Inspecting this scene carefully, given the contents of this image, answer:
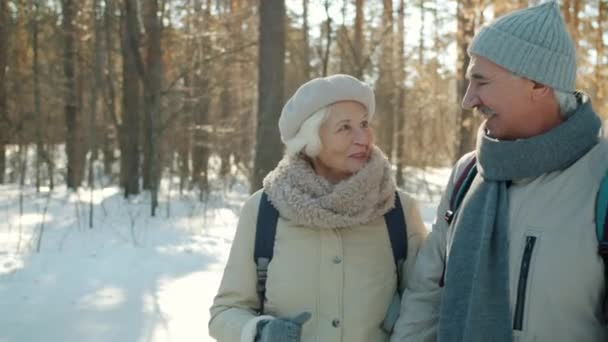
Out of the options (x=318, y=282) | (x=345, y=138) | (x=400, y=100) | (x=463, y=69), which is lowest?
(x=318, y=282)

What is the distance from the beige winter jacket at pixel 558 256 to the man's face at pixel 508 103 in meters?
0.16

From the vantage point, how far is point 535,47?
1892 millimetres

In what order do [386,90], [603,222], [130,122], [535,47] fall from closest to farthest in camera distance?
[603,222] → [535,47] → [130,122] → [386,90]

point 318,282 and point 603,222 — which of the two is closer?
point 603,222

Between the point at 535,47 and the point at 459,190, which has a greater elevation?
the point at 535,47

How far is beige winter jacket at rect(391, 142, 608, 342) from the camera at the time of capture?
5.61 ft

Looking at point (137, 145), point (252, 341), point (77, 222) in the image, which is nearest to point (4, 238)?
point (77, 222)

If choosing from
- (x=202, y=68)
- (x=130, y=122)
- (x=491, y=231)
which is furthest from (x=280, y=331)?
(x=202, y=68)

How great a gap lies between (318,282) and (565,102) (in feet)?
3.40

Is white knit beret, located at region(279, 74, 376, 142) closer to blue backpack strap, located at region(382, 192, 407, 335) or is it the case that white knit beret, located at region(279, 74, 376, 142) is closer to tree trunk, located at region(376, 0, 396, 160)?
blue backpack strap, located at region(382, 192, 407, 335)

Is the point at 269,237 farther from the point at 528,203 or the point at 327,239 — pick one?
the point at 528,203

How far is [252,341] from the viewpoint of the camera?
2.13 metres

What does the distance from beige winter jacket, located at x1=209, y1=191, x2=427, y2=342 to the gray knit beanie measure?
83cm

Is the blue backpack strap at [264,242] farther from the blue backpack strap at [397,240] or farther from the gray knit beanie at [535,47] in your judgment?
the gray knit beanie at [535,47]
